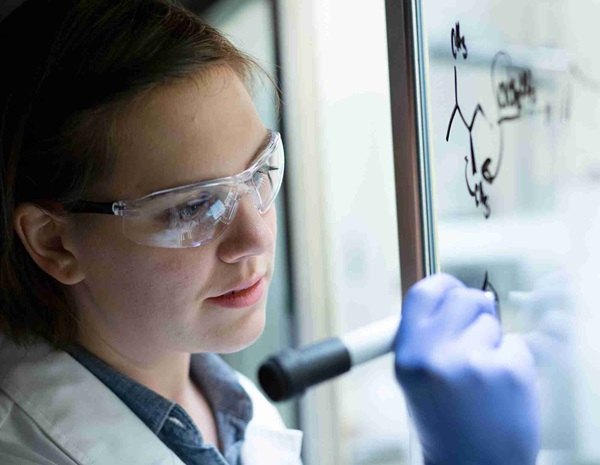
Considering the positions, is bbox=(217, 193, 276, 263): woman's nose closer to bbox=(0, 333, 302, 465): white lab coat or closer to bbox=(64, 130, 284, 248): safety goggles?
bbox=(64, 130, 284, 248): safety goggles

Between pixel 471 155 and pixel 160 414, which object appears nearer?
pixel 471 155

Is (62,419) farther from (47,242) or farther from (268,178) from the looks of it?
(268,178)

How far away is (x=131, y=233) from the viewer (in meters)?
0.88

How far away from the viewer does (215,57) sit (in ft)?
3.08

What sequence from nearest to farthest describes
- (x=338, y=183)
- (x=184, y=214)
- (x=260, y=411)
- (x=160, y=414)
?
(x=184, y=214), (x=160, y=414), (x=260, y=411), (x=338, y=183)

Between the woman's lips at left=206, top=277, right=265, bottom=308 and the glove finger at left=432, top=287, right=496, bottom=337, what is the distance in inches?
9.9

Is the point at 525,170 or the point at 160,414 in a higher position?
the point at 525,170

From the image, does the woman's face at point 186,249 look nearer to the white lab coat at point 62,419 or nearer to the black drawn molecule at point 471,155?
the white lab coat at point 62,419

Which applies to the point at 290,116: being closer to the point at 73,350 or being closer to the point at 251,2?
the point at 251,2

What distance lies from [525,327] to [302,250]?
1.08 metres

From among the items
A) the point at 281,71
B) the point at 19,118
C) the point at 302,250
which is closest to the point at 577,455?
the point at 19,118

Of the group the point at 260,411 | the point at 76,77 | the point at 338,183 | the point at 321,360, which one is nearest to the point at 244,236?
the point at 321,360

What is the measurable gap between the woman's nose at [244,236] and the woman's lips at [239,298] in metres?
0.05

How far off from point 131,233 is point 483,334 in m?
0.46
